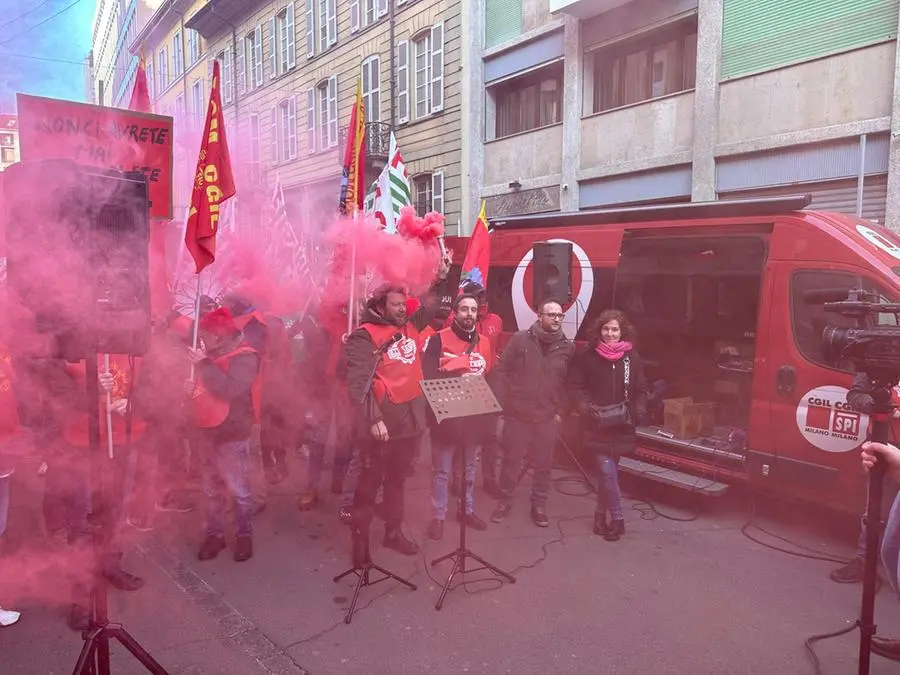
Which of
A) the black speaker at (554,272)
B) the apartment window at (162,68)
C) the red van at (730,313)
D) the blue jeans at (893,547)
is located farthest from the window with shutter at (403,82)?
the blue jeans at (893,547)

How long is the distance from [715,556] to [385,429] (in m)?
2.55

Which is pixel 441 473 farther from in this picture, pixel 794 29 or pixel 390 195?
pixel 794 29

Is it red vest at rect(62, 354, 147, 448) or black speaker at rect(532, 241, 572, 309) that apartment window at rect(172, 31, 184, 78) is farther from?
red vest at rect(62, 354, 147, 448)

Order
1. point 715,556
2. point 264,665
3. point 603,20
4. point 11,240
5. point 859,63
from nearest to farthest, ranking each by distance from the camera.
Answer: point 11,240
point 264,665
point 715,556
point 859,63
point 603,20

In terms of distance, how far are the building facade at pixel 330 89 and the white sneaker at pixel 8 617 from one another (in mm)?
4646

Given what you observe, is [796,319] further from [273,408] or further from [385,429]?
[273,408]

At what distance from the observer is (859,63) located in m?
9.34

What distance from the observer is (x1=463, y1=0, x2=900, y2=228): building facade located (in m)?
9.40

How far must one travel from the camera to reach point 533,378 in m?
5.48

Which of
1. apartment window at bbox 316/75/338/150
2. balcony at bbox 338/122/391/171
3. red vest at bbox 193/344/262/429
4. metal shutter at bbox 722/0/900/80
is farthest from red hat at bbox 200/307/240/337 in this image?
balcony at bbox 338/122/391/171

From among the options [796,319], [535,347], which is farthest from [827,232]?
[535,347]

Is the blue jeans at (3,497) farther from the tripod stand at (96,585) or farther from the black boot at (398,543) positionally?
the black boot at (398,543)

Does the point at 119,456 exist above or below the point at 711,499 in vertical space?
above

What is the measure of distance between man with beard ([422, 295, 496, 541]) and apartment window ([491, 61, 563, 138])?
32.4 ft
